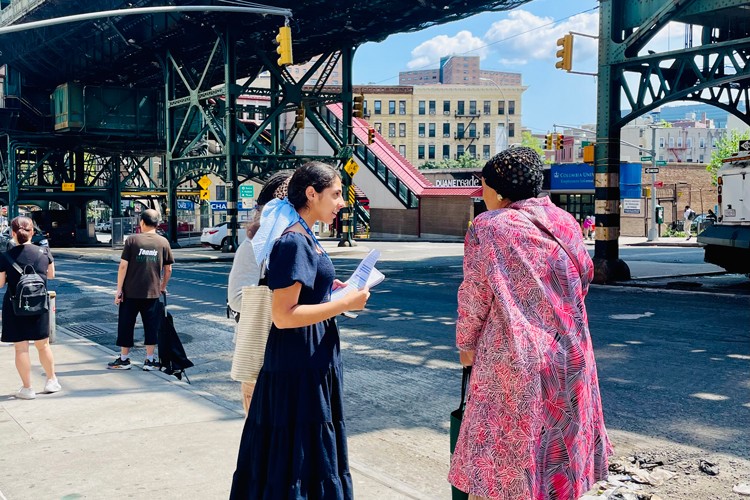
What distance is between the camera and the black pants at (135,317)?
865cm

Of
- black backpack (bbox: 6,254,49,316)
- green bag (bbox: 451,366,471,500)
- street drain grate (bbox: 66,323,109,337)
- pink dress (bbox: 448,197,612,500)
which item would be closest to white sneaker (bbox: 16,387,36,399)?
black backpack (bbox: 6,254,49,316)

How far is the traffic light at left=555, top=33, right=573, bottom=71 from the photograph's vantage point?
20422mm

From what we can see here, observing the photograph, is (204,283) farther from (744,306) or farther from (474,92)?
(474,92)

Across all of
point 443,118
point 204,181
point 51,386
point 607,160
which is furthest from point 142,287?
point 443,118

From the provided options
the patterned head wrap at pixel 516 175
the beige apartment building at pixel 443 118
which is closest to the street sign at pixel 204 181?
the patterned head wrap at pixel 516 175

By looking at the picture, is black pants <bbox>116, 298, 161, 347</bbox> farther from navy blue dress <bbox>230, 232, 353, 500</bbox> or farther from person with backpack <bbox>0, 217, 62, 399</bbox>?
navy blue dress <bbox>230, 232, 353, 500</bbox>

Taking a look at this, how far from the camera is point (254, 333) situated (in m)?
3.79

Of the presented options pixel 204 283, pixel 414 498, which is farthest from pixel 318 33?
pixel 414 498

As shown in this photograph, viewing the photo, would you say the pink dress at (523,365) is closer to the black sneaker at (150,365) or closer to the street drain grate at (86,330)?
the black sneaker at (150,365)

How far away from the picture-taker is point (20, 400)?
721cm

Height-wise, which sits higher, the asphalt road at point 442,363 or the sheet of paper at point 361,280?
the sheet of paper at point 361,280

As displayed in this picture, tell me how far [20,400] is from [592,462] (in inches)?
229

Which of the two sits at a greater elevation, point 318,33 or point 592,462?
point 318,33

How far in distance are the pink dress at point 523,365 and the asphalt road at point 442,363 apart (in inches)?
70.2
